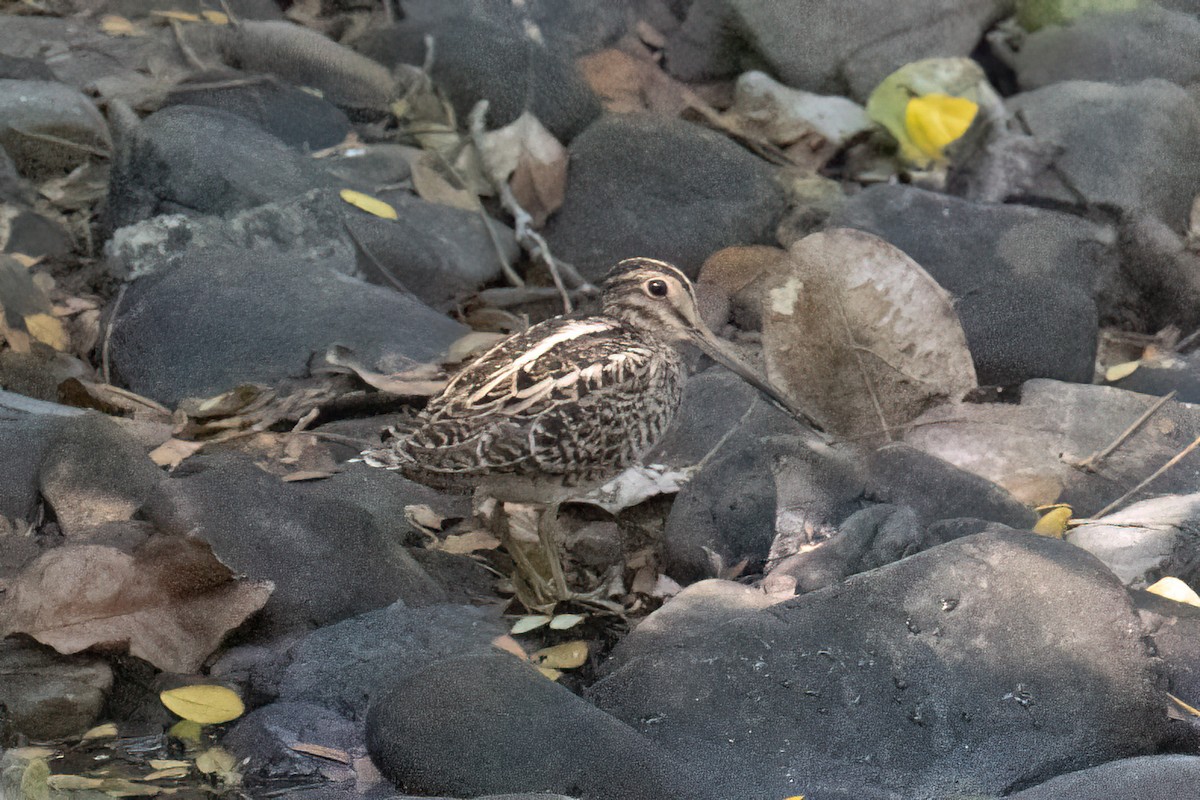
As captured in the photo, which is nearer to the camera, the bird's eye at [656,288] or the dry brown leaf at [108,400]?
the bird's eye at [656,288]

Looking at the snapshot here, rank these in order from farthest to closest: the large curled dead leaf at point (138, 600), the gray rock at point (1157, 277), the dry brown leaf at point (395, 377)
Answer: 1. the gray rock at point (1157, 277)
2. the dry brown leaf at point (395, 377)
3. the large curled dead leaf at point (138, 600)

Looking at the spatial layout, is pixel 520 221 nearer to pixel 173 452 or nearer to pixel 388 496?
pixel 388 496

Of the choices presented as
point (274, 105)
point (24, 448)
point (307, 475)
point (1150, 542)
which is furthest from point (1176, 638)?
point (274, 105)

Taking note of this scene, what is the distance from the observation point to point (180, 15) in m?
7.41

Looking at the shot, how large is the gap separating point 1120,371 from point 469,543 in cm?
283

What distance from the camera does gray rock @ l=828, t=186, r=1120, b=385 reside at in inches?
212

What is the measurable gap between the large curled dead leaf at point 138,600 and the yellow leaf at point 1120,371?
354 cm

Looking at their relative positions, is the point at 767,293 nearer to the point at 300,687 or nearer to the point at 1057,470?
the point at 1057,470

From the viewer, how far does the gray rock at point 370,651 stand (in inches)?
142

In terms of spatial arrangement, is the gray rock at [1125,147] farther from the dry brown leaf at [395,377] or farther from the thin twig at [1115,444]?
the dry brown leaf at [395,377]

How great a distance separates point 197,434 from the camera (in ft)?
16.2

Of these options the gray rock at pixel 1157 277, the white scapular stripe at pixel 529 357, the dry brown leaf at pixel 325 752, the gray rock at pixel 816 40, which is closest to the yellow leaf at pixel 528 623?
the white scapular stripe at pixel 529 357

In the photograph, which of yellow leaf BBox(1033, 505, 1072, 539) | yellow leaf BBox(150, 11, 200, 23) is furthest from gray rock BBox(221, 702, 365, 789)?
yellow leaf BBox(150, 11, 200, 23)

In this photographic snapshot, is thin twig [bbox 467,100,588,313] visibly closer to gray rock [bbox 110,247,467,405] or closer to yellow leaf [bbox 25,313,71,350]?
gray rock [bbox 110,247,467,405]
